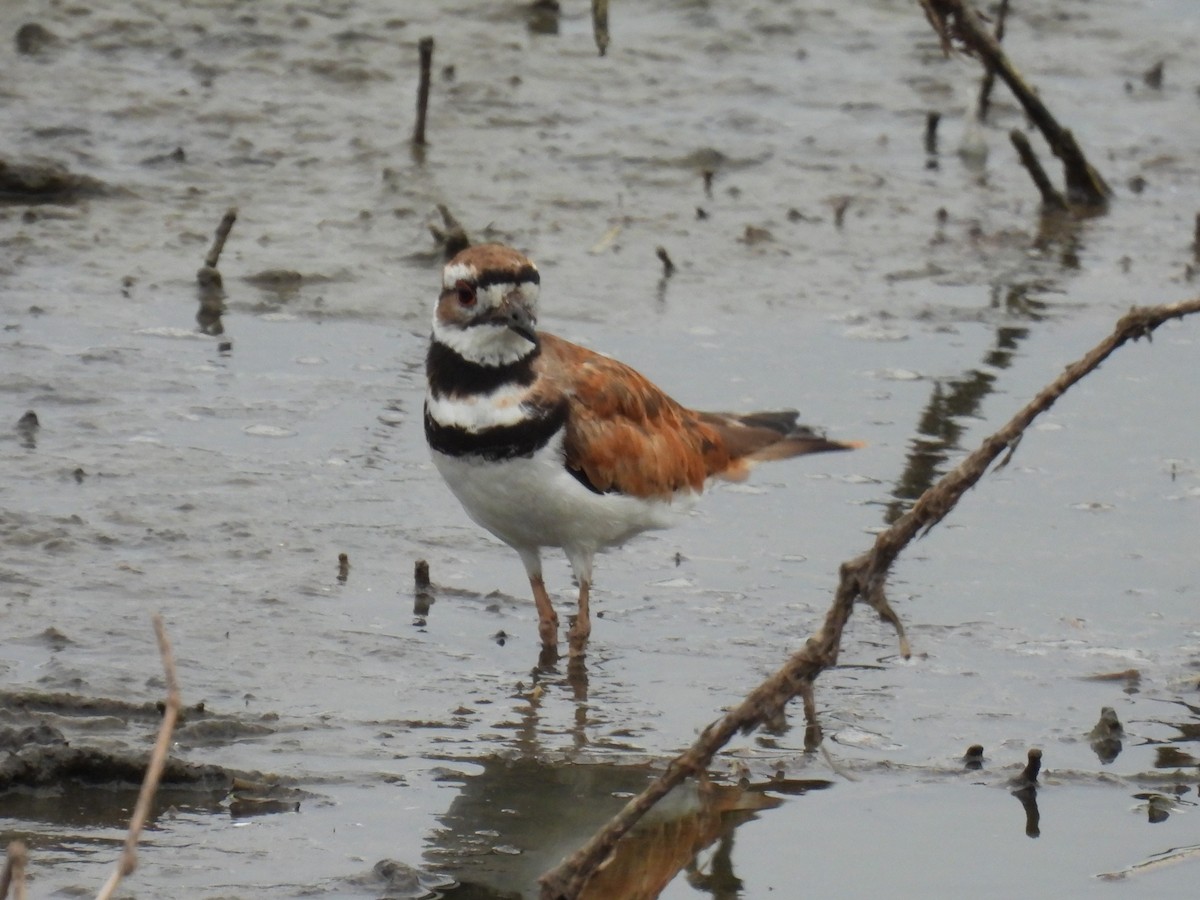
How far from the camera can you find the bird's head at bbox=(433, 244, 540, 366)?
591 cm

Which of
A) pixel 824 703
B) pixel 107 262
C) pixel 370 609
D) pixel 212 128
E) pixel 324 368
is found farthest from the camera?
pixel 212 128

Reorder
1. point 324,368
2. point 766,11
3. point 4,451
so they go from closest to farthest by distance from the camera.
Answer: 1. point 4,451
2. point 324,368
3. point 766,11

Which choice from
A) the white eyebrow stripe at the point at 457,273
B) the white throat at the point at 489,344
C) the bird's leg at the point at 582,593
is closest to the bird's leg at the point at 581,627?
the bird's leg at the point at 582,593

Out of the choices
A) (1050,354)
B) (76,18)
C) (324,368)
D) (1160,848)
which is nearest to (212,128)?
(76,18)

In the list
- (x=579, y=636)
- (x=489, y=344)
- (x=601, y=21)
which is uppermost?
(x=601, y=21)

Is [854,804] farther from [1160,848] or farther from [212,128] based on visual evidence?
[212,128]

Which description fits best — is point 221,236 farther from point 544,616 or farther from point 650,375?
point 544,616

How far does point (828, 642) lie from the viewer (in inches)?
156

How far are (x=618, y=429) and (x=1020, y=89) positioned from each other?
458 cm

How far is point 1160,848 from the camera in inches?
195

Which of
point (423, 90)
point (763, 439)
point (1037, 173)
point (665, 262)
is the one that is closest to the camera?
point (763, 439)

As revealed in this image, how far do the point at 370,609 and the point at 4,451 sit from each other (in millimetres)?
1754

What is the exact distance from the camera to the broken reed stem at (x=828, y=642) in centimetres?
386

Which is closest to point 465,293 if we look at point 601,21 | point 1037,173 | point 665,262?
point 601,21
